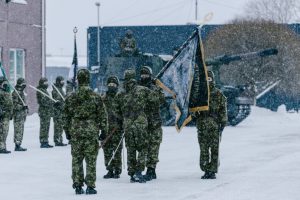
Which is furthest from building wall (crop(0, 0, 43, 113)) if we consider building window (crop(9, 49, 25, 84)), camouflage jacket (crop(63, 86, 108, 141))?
camouflage jacket (crop(63, 86, 108, 141))

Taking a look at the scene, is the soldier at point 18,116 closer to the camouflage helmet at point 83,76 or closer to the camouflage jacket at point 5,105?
the camouflage jacket at point 5,105

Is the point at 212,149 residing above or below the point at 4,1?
below

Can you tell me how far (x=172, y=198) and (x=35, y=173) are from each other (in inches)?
165

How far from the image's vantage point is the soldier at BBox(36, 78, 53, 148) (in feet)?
70.9

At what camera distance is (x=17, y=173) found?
15.2 metres

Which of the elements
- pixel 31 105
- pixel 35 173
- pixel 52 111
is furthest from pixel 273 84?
pixel 35 173

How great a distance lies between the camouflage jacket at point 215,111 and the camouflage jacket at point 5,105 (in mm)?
6655

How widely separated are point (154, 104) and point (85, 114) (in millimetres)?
2307

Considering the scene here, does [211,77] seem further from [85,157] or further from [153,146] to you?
[85,157]

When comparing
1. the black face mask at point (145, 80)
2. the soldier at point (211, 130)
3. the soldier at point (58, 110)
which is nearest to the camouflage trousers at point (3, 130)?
the soldier at point (58, 110)

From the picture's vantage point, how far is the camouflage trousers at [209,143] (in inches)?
557

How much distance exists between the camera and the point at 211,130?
14.1 metres

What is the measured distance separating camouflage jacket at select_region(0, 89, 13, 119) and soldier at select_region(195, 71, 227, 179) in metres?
6.64

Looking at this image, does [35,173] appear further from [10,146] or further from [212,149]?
[10,146]
